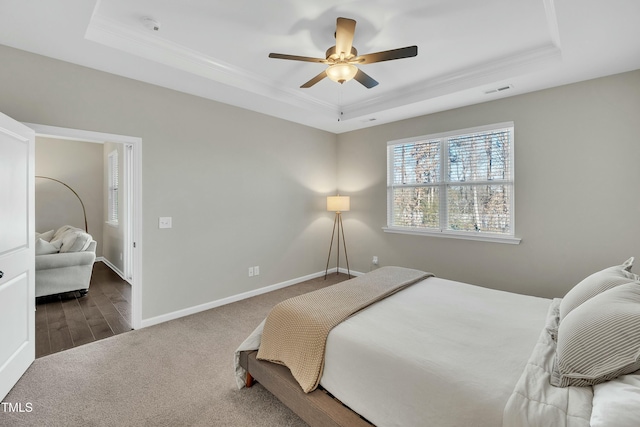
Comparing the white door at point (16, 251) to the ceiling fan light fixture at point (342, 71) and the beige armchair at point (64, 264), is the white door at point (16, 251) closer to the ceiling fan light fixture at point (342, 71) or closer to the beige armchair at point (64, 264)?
the beige armchair at point (64, 264)

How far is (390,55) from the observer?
2203 mm

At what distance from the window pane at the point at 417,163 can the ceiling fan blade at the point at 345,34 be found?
237cm

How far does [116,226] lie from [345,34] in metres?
5.41

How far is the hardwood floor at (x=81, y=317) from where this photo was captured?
2.82 m

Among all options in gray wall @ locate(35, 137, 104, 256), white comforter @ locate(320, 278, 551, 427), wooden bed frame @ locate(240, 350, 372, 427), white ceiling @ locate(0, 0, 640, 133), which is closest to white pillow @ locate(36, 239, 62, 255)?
gray wall @ locate(35, 137, 104, 256)

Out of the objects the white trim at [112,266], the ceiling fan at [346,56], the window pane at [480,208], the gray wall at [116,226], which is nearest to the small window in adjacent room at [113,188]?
the gray wall at [116,226]

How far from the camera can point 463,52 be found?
2820mm

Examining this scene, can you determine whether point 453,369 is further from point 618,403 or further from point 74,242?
point 74,242

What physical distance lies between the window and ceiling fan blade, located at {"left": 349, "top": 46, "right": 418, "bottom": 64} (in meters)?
2.08

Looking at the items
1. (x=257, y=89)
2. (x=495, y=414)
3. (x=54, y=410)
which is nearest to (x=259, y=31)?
(x=257, y=89)

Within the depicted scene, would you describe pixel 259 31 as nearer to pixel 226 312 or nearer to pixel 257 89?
pixel 257 89

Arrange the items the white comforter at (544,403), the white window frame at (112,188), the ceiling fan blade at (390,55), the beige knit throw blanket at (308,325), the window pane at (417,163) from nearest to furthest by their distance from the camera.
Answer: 1. the white comforter at (544,403)
2. the beige knit throw blanket at (308,325)
3. the ceiling fan blade at (390,55)
4. the window pane at (417,163)
5. the white window frame at (112,188)

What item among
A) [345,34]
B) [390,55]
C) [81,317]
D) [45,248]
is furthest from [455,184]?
[45,248]

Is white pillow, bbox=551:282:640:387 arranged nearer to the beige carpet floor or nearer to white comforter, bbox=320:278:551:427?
white comforter, bbox=320:278:551:427
